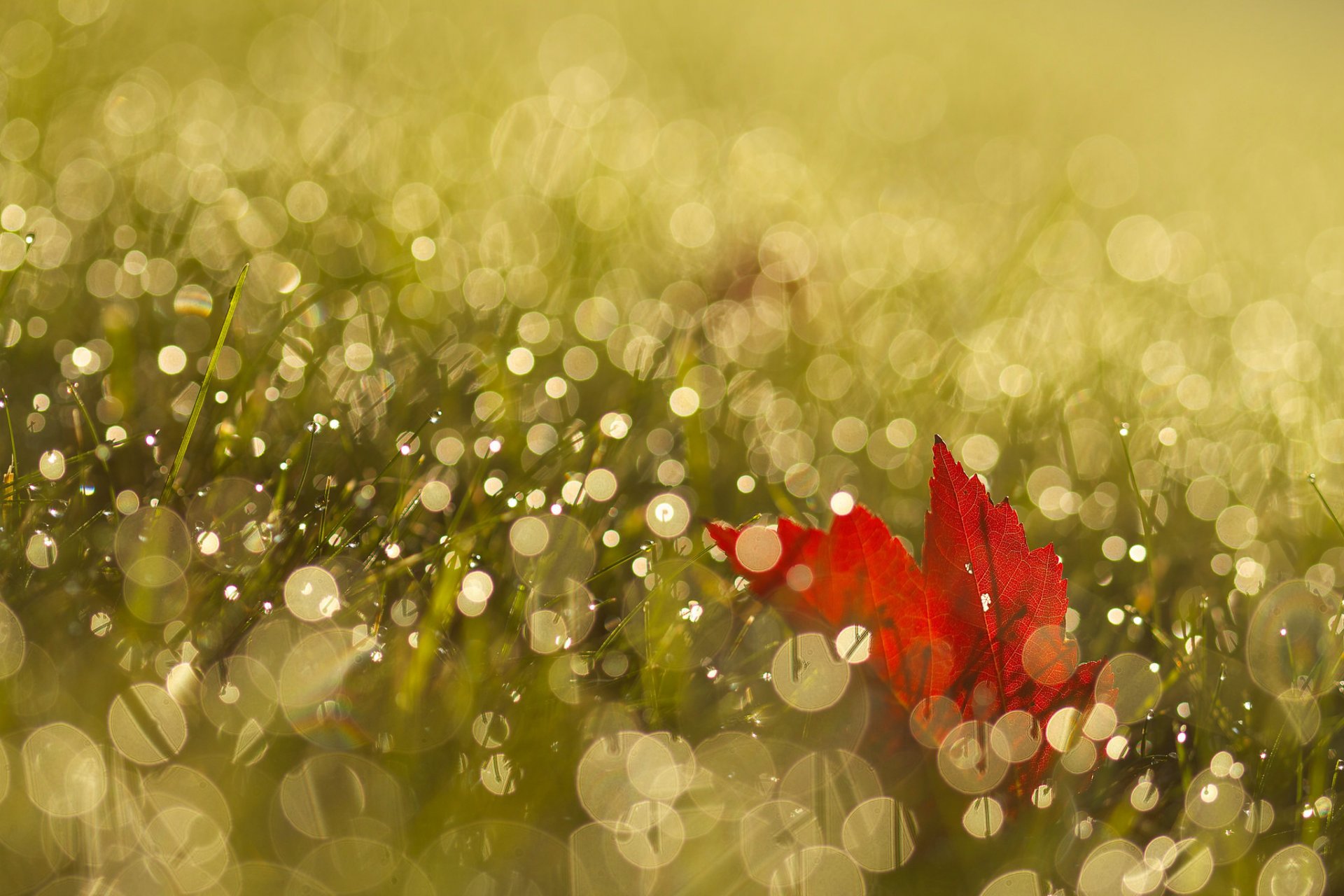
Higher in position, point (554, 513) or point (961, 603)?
Result: point (961, 603)

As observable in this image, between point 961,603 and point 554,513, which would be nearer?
point 961,603

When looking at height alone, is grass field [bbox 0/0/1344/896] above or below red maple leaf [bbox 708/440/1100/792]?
below

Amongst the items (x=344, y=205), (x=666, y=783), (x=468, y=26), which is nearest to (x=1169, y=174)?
(x=468, y=26)

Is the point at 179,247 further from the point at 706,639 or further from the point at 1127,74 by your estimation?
the point at 1127,74
